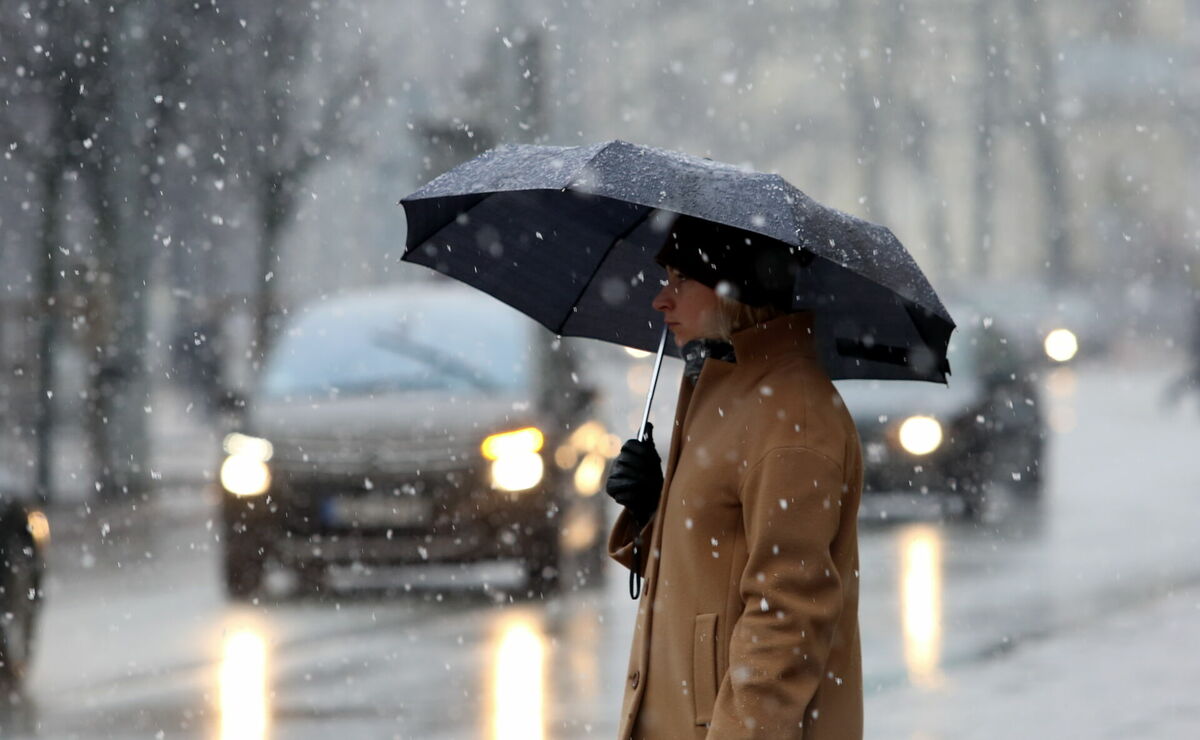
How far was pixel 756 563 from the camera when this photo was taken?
2.94 m

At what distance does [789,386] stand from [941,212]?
141ft

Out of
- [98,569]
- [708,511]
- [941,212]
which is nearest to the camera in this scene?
[708,511]

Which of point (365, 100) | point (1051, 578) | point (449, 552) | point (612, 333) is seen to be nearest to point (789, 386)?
point (612, 333)

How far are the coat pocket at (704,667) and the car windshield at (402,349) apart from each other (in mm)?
6838

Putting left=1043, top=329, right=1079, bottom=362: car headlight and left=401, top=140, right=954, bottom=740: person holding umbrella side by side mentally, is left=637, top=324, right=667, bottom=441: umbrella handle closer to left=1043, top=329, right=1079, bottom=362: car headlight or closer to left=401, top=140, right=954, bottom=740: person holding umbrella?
left=401, top=140, right=954, bottom=740: person holding umbrella

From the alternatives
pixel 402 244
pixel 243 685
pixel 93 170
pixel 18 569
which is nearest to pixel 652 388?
pixel 243 685

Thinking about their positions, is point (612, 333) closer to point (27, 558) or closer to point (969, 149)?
point (27, 558)

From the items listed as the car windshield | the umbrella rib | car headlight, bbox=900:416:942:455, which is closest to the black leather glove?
the umbrella rib

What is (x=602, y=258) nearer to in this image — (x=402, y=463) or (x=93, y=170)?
(x=402, y=463)

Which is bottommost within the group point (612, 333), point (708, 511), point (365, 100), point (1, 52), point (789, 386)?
point (708, 511)

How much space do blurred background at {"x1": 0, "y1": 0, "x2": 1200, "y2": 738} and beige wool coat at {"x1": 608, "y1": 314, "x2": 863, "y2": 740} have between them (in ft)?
11.3

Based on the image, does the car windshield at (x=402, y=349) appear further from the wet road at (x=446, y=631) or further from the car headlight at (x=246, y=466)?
the wet road at (x=446, y=631)

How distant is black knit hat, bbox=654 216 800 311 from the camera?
318 cm

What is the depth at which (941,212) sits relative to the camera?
1780 inches
